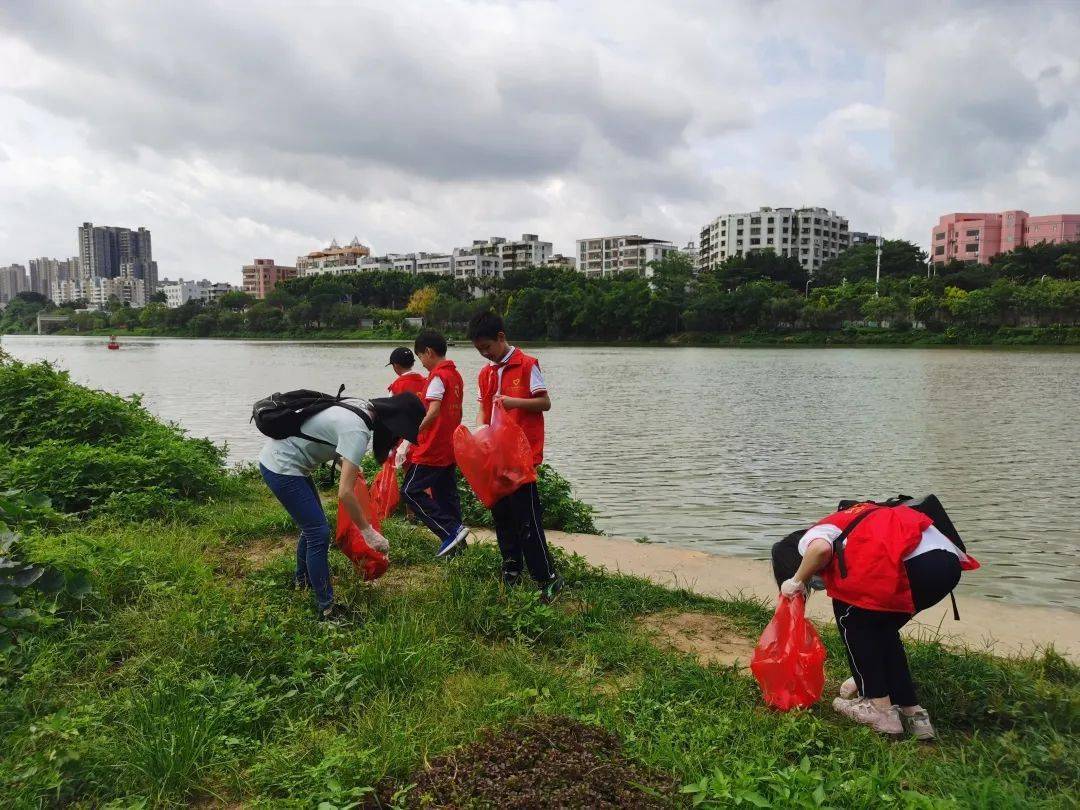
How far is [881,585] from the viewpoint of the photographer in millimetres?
2838

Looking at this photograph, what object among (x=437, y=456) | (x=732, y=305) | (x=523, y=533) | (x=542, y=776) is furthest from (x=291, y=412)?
(x=732, y=305)

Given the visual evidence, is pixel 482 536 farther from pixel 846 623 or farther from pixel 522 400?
pixel 846 623

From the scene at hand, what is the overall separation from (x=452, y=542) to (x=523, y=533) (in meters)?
0.92

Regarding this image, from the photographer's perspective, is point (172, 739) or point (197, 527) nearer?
point (172, 739)

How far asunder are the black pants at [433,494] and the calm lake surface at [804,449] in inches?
114

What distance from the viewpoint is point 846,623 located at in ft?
10.0

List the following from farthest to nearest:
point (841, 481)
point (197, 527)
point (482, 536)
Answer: point (841, 481), point (482, 536), point (197, 527)

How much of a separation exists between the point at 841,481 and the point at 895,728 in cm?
787

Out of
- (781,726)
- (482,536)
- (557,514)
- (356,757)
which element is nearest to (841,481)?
(557,514)

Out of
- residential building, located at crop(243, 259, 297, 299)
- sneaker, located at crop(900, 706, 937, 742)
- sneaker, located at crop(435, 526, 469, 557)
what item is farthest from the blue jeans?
residential building, located at crop(243, 259, 297, 299)

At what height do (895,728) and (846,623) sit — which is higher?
(846,623)

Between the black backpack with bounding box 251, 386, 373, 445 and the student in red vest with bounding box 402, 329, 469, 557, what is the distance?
4.78 feet

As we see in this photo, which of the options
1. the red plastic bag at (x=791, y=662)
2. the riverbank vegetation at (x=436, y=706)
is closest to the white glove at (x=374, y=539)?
the riverbank vegetation at (x=436, y=706)

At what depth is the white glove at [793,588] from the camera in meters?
3.02
